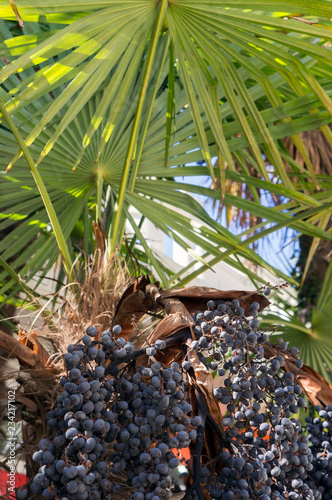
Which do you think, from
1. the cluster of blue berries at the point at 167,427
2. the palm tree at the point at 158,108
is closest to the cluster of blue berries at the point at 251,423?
the cluster of blue berries at the point at 167,427

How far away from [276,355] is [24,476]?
0.97 feet

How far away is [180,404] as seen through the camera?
1.44 feet

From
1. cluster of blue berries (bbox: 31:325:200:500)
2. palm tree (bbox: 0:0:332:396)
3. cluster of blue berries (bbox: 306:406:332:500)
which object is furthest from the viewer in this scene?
palm tree (bbox: 0:0:332:396)

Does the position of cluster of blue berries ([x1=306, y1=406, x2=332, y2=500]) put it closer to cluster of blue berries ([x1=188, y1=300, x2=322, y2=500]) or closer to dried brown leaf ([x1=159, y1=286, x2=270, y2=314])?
cluster of blue berries ([x1=188, y1=300, x2=322, y2=500])

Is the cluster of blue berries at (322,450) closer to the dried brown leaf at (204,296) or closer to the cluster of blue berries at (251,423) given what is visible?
the cluster of blue berries at (251,423)

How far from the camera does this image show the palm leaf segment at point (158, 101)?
669mm

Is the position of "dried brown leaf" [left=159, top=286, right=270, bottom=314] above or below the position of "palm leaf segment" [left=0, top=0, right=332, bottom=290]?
below

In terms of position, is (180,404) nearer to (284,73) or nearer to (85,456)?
(85,456)

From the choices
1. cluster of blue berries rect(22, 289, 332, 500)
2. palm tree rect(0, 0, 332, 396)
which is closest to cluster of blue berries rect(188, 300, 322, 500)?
cluster of blue berries rect(22, 289, 332, 500)

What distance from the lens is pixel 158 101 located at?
3.49 feet

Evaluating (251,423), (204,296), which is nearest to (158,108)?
(204,296)

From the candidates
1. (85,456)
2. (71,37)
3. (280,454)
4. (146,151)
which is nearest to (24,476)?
(85,456)

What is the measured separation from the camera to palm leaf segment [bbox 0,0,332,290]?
2.20 ft

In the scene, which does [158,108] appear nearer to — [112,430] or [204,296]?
[204,296]
